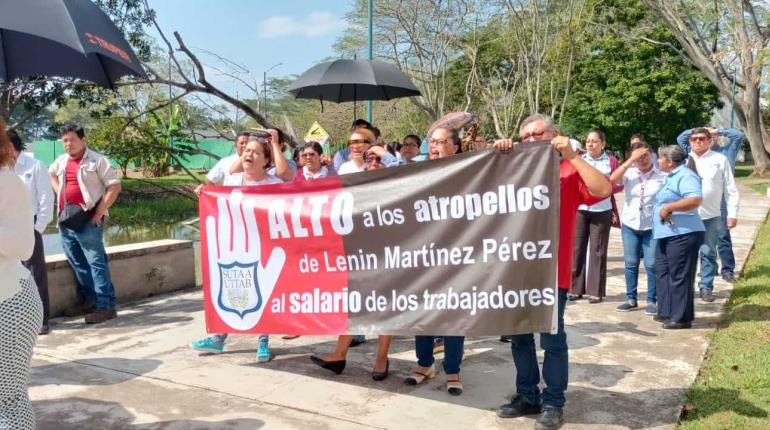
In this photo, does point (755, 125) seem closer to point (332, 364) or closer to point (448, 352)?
point (448, 352)

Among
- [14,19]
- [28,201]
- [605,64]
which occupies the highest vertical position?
[605,64]

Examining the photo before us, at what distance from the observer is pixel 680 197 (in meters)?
5.71

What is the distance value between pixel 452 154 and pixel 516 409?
1.51 metres

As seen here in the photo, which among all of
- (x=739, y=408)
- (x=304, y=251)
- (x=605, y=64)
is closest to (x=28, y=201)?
(x=304, y=251)

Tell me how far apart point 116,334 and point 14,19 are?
3076 millimetres

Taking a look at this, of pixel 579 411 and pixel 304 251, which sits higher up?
pixel 304 251

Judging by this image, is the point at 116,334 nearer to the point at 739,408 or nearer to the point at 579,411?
the point at 579,411

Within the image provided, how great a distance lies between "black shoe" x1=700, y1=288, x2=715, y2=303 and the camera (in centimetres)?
673

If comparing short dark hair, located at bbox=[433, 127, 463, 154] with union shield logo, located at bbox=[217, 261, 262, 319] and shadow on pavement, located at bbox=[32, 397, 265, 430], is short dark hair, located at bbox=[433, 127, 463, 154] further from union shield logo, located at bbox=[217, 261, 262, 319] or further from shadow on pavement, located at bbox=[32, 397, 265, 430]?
shadow on pavement, located at bbox=[32, 397, 265, 430]

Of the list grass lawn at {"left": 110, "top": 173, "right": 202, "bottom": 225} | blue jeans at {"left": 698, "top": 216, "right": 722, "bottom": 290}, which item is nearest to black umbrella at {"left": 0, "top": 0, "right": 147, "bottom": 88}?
blue jeans at {"left": 698, "top": 216, "right": 722, "bottom": 290}

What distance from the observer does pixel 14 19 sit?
3.13m

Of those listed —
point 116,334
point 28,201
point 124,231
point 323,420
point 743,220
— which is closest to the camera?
point 28,201

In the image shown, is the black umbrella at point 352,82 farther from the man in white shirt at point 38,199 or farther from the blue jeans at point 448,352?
the blue jeans at point 448,352

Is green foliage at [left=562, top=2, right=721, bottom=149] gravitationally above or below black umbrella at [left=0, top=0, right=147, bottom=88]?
above
